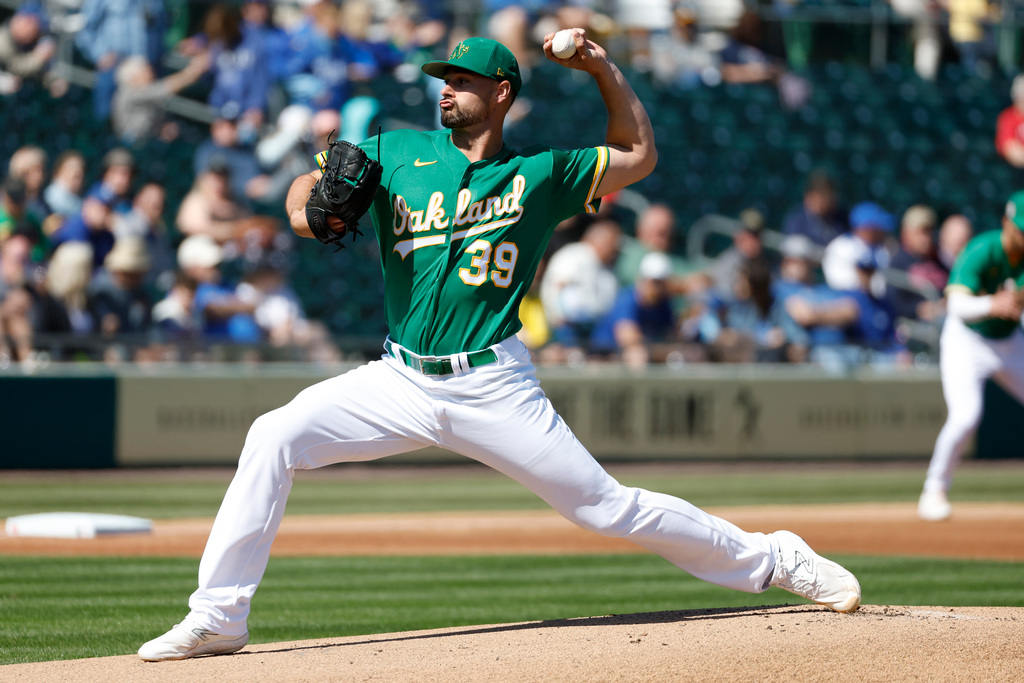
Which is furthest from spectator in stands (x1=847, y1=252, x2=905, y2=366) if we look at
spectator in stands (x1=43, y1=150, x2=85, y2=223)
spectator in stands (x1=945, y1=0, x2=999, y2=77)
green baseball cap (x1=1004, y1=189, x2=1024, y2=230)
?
spectator in stands (x1=43, y1=150, x2=85, y2=223)

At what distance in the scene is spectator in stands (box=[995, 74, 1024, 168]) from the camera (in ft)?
52.7

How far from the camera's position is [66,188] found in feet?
38.2

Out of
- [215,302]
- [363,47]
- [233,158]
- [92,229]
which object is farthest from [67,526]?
[363,47]

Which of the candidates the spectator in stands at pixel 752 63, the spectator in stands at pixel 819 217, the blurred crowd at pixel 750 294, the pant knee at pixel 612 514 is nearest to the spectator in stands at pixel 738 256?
the blurred crowd at pixel 750 294

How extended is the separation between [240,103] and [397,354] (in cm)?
1014

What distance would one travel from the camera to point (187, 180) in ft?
43.5

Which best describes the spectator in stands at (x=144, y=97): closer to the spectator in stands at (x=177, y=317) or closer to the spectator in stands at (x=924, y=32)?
the spectator in stands at (x=177, y=317)

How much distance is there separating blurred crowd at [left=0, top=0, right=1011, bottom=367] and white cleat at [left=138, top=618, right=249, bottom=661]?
7.63 m

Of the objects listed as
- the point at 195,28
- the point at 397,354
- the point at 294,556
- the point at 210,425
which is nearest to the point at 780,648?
the point at 397,354

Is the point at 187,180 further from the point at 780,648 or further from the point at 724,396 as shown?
the point at 780,648

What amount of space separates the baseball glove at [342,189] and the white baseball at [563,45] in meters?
0.67

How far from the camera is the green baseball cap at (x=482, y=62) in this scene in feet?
12.8

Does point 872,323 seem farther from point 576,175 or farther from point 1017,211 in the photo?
point 576,175

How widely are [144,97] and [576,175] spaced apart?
10203 mm
